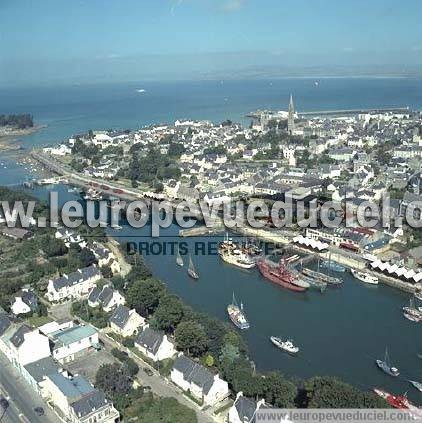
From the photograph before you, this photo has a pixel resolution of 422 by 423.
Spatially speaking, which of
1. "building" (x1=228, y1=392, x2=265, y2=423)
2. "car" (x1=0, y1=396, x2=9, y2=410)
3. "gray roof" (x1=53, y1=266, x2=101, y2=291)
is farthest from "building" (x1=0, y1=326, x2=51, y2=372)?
"building" (x1=228, y1=392, x2=265, y2=423)

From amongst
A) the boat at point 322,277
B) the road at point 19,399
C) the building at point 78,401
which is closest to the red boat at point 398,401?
the building at point 78,401

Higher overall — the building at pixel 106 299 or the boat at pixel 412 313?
the building at pixel 106 299

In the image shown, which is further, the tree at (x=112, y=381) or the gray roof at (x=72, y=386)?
the tree at (x=112, y=381)

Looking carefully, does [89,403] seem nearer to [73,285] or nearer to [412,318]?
[73,285]

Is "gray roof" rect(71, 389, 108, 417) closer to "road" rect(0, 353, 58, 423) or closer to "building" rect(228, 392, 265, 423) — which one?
"road" rect(0, 353, 58, 423)

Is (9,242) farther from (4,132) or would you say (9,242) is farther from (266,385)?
(4,132)

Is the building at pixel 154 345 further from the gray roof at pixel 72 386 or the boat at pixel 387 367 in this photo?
the boat at pixel 387 367
